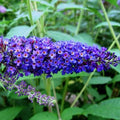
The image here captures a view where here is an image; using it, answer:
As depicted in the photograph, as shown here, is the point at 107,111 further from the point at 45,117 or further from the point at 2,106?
the point at 2,106

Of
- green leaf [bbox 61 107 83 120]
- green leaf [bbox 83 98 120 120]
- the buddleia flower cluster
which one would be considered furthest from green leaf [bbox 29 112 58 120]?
the buddleia flower cluster

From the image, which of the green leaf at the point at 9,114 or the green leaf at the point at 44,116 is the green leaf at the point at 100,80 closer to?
the green leaf at the point at 44,116

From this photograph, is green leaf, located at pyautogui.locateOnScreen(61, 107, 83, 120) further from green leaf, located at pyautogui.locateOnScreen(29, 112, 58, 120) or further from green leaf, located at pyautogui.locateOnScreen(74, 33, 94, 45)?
green leaf, located at pyautogui.locateOnScreen(74, 33, 94, 45)

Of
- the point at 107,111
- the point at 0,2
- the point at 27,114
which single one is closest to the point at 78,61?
the point at 107,111

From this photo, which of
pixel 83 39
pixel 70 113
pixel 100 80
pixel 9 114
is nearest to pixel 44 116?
pixel 70 113

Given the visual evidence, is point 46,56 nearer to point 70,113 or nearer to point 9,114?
point 70,113

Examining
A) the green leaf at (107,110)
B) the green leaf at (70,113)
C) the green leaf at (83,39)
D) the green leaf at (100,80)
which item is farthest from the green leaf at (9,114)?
the green leaf at (83,39)
